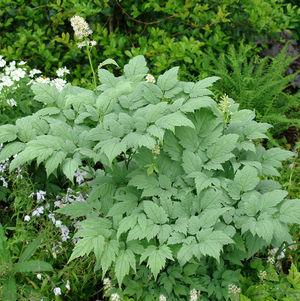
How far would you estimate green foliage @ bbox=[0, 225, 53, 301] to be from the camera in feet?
10.0

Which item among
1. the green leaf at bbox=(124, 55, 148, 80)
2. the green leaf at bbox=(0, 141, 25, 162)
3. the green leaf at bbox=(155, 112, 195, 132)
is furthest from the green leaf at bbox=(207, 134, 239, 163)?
the green leaf at bbox=(0, 141, 25, 162)

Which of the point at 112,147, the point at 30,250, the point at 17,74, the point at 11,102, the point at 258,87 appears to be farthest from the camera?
the point at 258,87

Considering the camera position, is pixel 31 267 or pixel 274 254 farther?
pixel 274 254

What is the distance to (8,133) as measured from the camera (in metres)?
3.00

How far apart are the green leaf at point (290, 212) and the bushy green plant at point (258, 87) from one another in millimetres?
1618

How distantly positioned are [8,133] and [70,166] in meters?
0.47

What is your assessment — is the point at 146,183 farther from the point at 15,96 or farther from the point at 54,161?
the point at 15,96

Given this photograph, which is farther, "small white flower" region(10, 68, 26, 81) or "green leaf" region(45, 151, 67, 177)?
"small white flower" region(10, 68, 26, 81)

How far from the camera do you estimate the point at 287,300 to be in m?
3.08

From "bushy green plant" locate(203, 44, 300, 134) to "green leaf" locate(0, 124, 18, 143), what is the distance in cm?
191

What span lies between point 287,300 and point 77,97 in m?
1.53

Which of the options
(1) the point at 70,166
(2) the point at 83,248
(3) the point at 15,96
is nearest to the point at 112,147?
(1) the point at 70,166

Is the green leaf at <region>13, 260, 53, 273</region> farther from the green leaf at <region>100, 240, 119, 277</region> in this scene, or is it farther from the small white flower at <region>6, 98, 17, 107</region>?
the small white flower at <region>6, 98, 17, 107</region>

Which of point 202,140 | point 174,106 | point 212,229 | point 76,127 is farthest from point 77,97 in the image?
point 212,229
